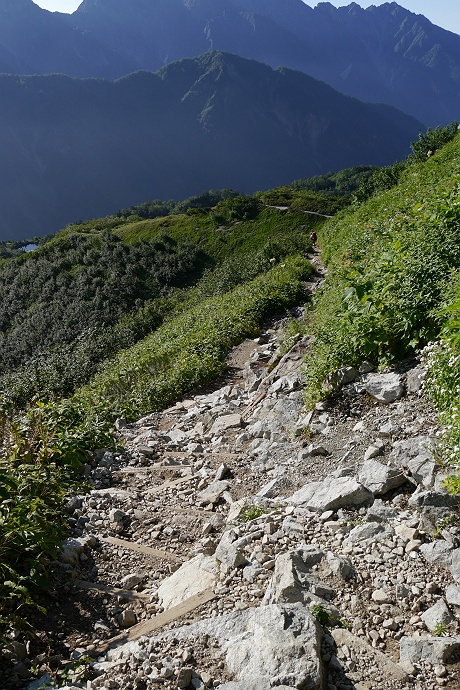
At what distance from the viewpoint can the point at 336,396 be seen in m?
7.77

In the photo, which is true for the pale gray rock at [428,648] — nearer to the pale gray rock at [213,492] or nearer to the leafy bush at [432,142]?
the pale gray rock at [213,492]

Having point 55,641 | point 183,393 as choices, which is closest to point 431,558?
point 55,641

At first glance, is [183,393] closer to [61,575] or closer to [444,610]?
[61,575]

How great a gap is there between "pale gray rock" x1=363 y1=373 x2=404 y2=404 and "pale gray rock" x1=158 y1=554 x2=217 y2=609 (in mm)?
3333

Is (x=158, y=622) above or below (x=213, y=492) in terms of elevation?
above

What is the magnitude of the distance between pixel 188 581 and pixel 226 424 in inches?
194

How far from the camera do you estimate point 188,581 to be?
5.01 metres

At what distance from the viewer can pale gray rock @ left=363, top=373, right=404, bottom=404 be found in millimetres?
6836

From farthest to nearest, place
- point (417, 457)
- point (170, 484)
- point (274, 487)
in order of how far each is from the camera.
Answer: point (170, 484)
point (274, 487)
point (417, 457)

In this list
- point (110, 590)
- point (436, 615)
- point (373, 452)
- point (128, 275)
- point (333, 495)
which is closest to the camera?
point (436, 615)

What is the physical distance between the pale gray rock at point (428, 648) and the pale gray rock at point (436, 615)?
0.17m

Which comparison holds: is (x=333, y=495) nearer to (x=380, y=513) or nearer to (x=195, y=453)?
(x=380, y=513)

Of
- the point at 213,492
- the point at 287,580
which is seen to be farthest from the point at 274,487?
the point at 287,580

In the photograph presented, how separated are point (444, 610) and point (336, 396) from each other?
4.14 m
